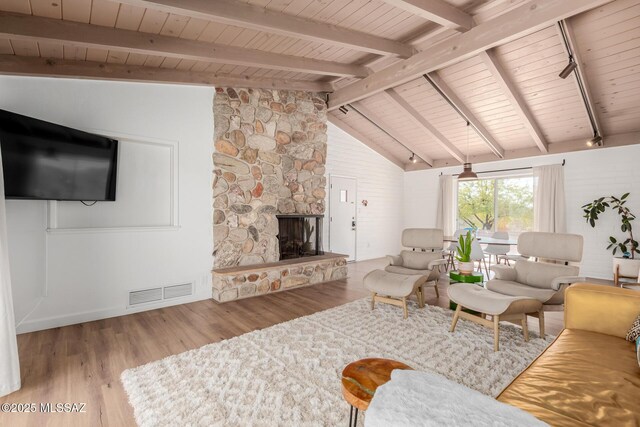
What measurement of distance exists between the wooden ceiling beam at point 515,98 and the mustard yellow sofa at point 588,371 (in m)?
3.18

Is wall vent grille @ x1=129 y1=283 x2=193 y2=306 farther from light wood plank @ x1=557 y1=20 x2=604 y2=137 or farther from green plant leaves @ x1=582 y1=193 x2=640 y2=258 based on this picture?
green plant leaves @ x1=582 y1=193 x2=640 y2=258

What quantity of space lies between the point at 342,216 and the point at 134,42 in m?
4.97

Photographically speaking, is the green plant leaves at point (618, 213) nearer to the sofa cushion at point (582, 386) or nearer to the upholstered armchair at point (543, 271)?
the upholstered armchair at point (543, 271)

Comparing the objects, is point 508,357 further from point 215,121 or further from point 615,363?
point 215,121

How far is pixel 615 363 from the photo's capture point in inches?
61.1

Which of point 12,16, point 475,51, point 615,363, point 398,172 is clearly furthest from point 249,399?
point 398,172

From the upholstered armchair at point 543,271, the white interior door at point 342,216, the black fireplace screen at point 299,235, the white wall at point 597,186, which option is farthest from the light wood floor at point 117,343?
the white wall at point 597,186

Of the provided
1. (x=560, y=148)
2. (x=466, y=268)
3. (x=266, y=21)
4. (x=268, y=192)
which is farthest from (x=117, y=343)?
(x=560, y=148)

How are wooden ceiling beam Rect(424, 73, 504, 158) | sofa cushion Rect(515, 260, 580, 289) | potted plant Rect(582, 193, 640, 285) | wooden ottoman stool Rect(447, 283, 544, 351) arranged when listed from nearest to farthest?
wooden ottoman stool Rect(447, 283, 544, 351)
sofa cushion Rect(515, 260, 580, 289)
wooden ceiling beam Rect(424, 73, 504, 158)
potted plant Rect(582, 193, 640, 285)

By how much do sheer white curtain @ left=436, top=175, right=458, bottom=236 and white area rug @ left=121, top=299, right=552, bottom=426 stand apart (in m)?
4.63

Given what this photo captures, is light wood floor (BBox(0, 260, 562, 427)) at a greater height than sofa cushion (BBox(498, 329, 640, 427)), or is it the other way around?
sofa cushion (BBox(498, 329, 640, 427))

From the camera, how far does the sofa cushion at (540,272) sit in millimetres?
3217

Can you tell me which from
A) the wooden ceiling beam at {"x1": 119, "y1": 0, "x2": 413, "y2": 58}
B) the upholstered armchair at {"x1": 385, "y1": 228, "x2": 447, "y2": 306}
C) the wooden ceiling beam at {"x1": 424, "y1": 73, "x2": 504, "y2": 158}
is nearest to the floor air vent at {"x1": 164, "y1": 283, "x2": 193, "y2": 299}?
the upholstered armchair at {"x1": 385, "y1": 228, "x2": 447, "y2": 306}

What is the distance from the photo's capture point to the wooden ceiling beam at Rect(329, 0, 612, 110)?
2.97 metres
